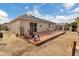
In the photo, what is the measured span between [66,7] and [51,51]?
1.55 ft

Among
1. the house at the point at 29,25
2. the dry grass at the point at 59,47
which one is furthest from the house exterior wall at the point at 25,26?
the dry grass at the point at 59,47

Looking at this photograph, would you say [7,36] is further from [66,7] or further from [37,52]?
[66,7]

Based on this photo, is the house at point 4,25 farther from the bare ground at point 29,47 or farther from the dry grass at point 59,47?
the dry grass at point 59,47

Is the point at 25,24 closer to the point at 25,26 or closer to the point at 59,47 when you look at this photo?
the point at 25,26

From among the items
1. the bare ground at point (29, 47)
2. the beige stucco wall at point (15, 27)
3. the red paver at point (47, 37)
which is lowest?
the bare ground at point (29, 47)

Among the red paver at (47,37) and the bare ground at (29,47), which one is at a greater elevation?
the red paver at (47,37)

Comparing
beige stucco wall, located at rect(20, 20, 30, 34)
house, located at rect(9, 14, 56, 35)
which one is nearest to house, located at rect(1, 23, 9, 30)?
house, located at rect(9, 14, 56, 35)

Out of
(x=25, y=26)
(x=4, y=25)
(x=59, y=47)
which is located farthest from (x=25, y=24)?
(x=59, y=47)

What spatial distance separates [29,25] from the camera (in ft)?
5.69

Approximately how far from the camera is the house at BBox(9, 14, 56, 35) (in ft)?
5.65

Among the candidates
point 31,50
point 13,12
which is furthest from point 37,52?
point 13,12

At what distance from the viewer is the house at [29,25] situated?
1.72 metres

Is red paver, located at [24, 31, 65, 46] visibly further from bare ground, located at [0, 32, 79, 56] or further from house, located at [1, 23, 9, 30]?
house, located at [1, 23, 9, 30]

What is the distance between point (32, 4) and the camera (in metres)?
1.71
